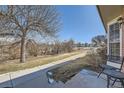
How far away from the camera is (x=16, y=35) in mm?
4383

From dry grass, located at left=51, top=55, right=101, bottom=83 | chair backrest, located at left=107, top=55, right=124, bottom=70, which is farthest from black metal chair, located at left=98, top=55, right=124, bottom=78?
dry grass, located at left=51, top=55, right=101, bottom=83

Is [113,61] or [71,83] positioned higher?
[113,61]

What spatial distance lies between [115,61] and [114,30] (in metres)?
1.37

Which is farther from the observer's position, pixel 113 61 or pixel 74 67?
pixel 113 61

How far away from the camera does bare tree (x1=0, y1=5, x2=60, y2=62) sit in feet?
14.3

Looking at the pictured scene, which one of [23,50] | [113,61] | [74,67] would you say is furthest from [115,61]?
[23,50]

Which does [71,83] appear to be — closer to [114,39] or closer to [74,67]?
[74,67]

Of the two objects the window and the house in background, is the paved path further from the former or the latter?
the window

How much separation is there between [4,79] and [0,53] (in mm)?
553

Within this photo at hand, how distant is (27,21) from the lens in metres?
4.44

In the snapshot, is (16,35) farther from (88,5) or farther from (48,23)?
Answer: (88,5)

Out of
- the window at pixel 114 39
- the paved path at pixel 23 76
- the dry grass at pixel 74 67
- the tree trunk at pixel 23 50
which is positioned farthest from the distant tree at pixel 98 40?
the tree trunk at pixel 23 50
